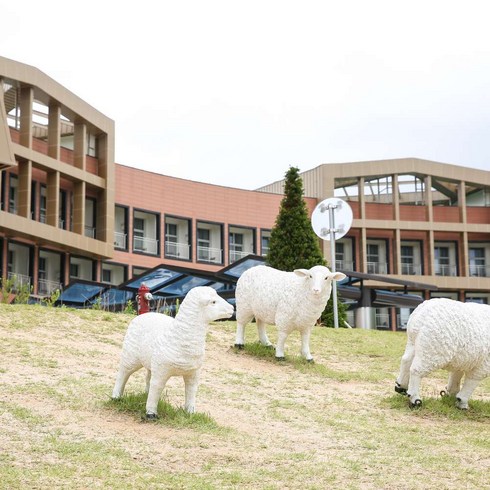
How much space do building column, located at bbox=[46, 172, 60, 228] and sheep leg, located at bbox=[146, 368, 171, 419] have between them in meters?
29.8

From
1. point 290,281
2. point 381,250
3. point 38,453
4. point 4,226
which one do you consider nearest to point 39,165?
point 4,226

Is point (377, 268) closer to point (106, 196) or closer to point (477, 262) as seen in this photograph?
point (477, 262)

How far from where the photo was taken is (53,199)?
4069cm

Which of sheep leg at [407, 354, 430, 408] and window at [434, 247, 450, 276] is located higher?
window at [434, 247, 450, 276]

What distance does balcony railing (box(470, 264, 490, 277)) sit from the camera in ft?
177

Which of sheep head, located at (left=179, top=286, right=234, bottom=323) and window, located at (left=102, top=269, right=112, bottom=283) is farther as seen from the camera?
window, located at (left=102, top=269, right=112, bottom=283)

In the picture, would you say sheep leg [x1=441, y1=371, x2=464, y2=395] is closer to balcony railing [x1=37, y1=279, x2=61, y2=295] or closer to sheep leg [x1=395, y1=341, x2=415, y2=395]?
sheep leg [x1=395, y1=341, x2=415, y2=395]

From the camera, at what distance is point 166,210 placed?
46.7 m

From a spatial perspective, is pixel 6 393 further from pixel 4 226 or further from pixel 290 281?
pixel 4 226

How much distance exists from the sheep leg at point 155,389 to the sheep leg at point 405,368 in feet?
13.1

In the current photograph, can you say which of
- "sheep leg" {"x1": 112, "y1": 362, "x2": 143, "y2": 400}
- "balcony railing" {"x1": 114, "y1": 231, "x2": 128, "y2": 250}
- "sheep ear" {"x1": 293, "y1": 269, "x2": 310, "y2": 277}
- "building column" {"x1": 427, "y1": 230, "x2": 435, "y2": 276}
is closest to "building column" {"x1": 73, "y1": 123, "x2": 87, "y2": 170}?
"balcony railing" {"x1": 114, "y1": 231, "x2": 128, "y2": 250}

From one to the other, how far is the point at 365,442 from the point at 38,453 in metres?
3.87

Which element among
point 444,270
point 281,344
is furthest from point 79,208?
point 281,344

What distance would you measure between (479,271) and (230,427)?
44.7 meters
